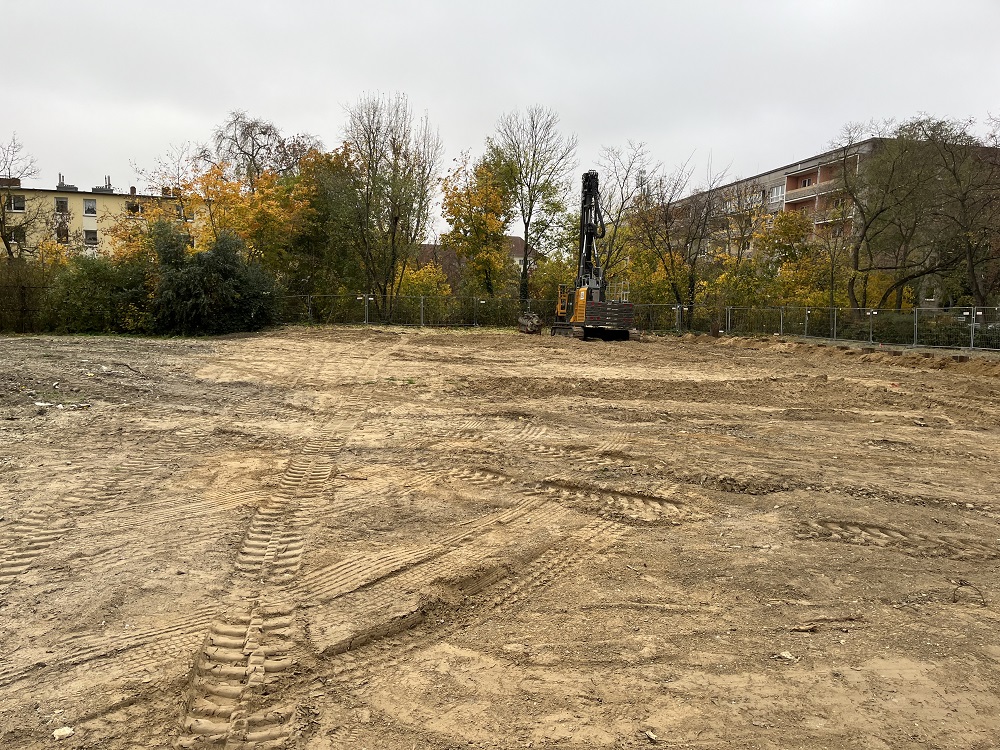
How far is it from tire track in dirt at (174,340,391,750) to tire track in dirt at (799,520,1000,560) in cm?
417

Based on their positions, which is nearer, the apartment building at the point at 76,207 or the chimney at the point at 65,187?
the apartment building at the point at 76,207

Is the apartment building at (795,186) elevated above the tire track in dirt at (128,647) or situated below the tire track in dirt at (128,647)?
above

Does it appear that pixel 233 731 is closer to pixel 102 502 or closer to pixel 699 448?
pixel 102 502

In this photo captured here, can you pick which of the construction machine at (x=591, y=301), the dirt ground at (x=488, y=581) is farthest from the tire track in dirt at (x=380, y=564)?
the construction machine at (x=591, y=301)

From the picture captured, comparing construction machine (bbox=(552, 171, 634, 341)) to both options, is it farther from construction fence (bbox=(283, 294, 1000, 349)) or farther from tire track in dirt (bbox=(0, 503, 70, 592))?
tire track in dirt (bbox=(0, 503, 70, 592))

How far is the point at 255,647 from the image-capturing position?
3.61 m

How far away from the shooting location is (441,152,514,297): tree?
39.7 m

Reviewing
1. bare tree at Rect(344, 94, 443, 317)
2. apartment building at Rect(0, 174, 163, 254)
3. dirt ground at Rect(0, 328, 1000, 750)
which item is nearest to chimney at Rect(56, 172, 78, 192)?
apartment building at Rect(0, 174, 163, 254)

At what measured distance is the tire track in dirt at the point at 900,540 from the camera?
17.6ft

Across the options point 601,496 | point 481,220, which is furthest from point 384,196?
point 601,496

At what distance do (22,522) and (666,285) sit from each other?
122 feet

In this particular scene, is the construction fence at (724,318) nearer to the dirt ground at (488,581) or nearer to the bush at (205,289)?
the bush at (205,289)

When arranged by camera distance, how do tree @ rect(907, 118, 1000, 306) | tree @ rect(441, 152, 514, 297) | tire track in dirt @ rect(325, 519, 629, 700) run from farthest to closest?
tree @ rect(441, 152, 514, 297) → tree @ rect(907, 118, 1000, 306) → tire track in dirt @ rect(325, 519, 629, 700)

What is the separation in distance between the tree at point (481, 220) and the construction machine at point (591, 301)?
8244 mm
